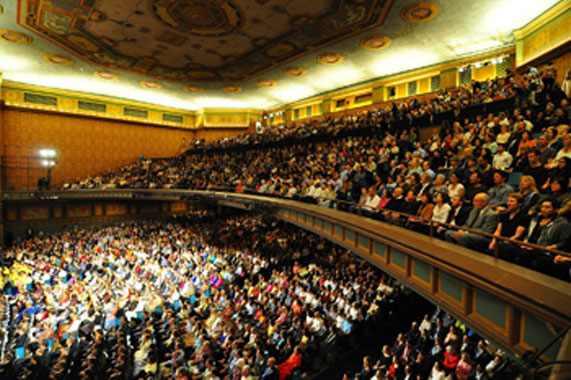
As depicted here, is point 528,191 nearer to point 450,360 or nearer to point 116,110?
point 450,360

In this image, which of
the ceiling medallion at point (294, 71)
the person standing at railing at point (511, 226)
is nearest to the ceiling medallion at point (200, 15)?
the ceiling medallion at point (294, 71)

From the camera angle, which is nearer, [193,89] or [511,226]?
[511,226]

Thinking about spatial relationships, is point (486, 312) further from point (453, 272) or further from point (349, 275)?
point (349, 275)

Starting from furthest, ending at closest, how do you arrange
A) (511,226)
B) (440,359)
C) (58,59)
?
(58,59) < (440,359) < (511,226)

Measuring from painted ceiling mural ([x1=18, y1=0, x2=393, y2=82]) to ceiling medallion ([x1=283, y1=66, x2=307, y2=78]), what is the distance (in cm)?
91

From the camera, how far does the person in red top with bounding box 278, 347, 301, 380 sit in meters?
5.10

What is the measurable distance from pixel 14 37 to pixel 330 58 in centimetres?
1248

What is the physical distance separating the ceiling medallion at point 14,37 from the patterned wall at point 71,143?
6.83 metres

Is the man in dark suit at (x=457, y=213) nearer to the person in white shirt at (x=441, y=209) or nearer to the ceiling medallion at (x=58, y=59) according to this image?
the person in white shirt at (x=441, y=209)

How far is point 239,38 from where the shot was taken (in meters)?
11.3

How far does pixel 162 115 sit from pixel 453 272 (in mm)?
23084

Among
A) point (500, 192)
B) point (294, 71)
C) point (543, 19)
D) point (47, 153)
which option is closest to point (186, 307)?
point (500, 192)

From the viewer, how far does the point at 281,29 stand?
10.5 m

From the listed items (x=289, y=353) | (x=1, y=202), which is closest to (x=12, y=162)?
(x=1, y=202)
